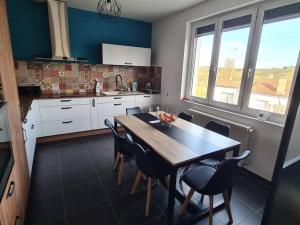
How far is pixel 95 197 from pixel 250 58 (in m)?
2.62

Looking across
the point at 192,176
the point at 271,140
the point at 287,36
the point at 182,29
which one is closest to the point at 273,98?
the point at 271,140

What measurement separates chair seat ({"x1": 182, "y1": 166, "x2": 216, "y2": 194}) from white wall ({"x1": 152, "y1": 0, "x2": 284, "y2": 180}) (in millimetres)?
922

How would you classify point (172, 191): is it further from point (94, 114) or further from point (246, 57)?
point (94, 114)

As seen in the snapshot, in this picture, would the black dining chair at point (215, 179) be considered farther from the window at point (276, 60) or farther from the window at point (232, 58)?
the window at point (232, 58)

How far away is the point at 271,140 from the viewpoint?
7.16 ft

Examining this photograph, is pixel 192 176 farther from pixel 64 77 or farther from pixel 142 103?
pixel 64 77

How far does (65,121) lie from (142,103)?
1.64 metres

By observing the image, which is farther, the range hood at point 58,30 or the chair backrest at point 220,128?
the range hood at point 58,30

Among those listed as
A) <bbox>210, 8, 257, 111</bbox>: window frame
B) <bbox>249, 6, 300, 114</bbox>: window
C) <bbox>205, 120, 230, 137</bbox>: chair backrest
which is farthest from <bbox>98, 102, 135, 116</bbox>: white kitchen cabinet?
<bbox>249, 6, 300, 114</bbox>: window

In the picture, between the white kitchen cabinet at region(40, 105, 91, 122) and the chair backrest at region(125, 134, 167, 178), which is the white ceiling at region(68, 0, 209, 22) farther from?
the chair backrest at region(125, 134, 167, 178)

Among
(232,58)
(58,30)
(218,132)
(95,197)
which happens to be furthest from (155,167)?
(58,30)

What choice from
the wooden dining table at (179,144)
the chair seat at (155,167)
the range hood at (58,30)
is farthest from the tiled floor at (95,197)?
the range hood at (58,30)

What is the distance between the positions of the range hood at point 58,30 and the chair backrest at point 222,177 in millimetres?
3131

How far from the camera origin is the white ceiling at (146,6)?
2990 mm
